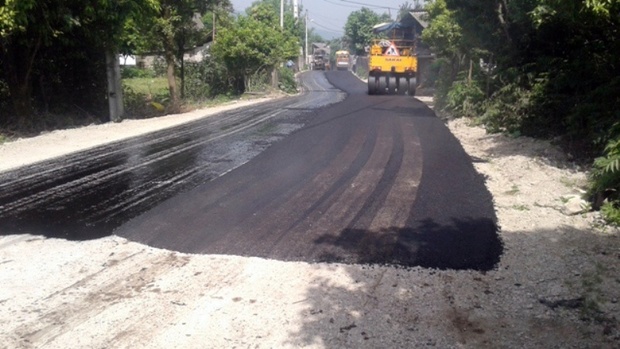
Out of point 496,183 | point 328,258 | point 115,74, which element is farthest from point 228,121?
point 328,258

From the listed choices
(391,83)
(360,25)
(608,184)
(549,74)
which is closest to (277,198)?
(608,184)

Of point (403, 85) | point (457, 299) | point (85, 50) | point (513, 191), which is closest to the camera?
point (457, 299)

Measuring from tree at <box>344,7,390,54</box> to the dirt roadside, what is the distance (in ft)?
235

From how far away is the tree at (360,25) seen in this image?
7656 centimetres

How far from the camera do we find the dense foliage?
8.78 metres

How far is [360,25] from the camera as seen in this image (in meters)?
78.7

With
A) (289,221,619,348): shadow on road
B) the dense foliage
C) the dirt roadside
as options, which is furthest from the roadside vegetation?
(289,221,619,348): shadow on road

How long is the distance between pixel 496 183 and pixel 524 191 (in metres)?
0.63

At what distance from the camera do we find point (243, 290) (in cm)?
487

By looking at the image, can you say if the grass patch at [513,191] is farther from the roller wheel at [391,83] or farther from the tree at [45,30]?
the roller wheel at [391,83]

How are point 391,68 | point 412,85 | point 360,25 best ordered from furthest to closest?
1. point 360,25
2. point 412,85
3. point 391,68

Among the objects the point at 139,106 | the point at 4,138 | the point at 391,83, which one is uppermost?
the point at 391,83

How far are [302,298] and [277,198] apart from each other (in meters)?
3.08

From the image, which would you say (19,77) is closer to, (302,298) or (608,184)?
(302,298)
